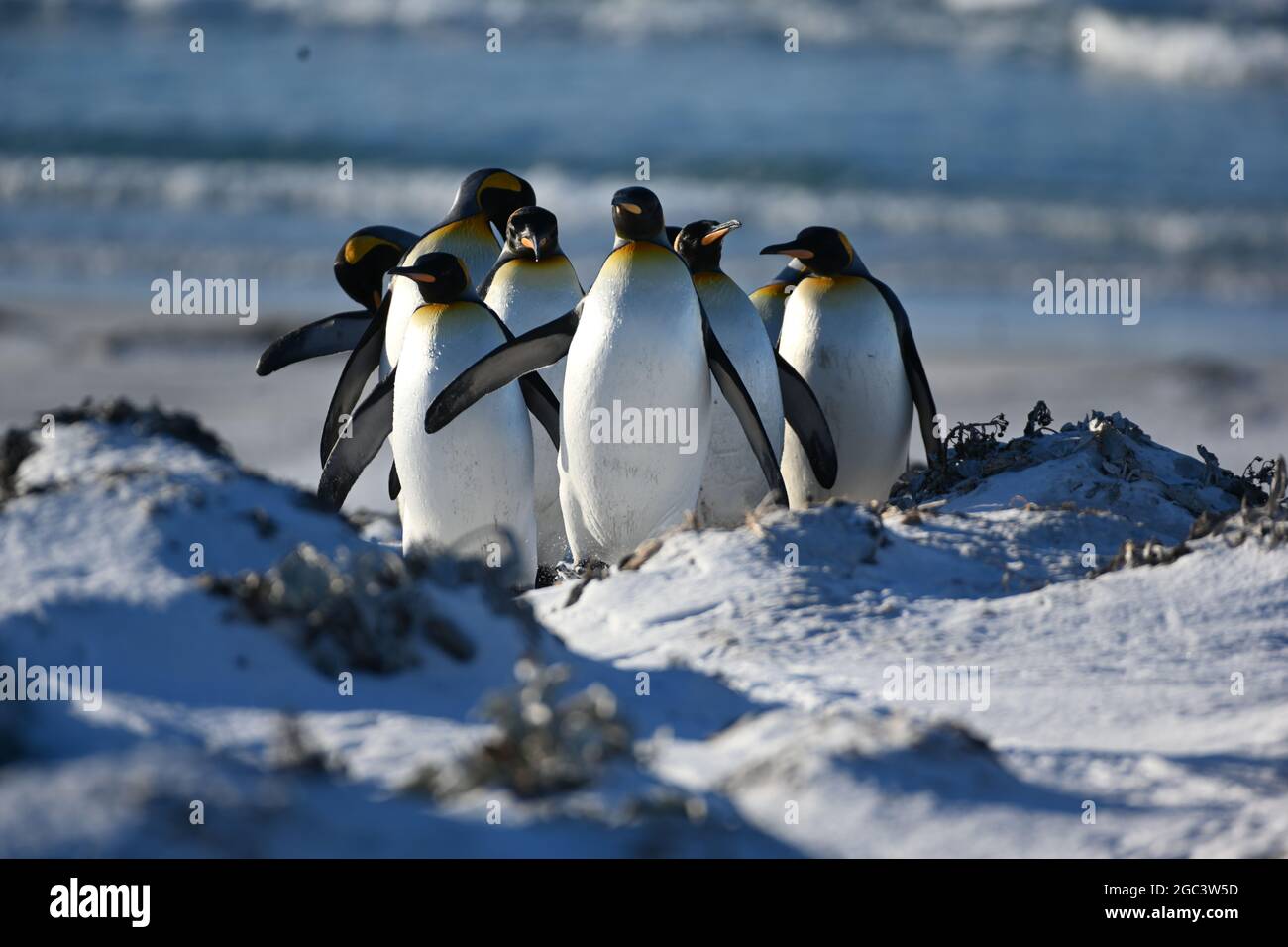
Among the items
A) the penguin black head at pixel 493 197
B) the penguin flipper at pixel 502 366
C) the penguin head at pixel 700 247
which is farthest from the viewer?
the penguin black head at pixel 493 197

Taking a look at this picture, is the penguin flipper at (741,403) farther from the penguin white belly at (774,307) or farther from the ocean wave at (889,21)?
the ocean wave at (889,21)

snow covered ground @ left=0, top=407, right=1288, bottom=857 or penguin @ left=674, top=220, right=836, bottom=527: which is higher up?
penguin @ left=674, top=220, right=836, bottom=527

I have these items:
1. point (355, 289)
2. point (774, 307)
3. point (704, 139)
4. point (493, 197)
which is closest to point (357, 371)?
point (355, 289)

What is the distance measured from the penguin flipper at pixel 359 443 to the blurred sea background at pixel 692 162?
3339 mm

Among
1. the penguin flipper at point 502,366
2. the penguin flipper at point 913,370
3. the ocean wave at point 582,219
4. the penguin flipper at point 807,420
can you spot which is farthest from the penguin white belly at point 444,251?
the ocean wave at point 582,219

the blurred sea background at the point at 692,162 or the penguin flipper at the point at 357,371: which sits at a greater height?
the blurred sea background at the point at 692,162

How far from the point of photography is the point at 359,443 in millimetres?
7516

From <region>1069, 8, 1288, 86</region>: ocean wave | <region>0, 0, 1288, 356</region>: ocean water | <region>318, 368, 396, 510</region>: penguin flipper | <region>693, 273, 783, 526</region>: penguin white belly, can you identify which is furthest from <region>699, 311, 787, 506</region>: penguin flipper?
<region>1069, 8, 1288, 86</region>: ocean wave

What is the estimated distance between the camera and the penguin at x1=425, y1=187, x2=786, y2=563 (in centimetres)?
683

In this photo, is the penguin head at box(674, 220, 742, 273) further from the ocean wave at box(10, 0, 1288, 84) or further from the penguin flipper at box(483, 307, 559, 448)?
the ocean wave at box(10, 0, 1288, 84)

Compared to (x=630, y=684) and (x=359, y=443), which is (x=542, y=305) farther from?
(x=630, y=684)

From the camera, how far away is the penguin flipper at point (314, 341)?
862 centimetres
